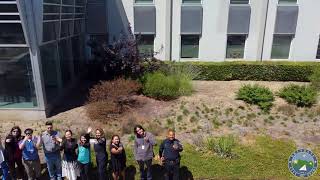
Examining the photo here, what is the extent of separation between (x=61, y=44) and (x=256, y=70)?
34.2 feet

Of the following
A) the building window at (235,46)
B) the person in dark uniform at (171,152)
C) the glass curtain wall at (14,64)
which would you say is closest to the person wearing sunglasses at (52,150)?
the person in dark uniform at (171,152)

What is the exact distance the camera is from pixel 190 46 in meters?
18.0

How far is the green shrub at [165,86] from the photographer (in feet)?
40.7

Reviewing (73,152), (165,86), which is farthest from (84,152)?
(165,86)

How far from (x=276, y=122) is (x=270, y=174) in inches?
143

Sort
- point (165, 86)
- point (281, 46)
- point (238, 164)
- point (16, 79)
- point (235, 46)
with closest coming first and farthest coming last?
point (238, 164) < point (16, 79) < point (165, 86) < point (281, 46) < point (235, 46)

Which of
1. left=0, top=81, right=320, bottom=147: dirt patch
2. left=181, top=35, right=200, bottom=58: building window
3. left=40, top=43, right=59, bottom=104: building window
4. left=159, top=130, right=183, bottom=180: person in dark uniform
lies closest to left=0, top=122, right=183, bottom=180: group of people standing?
left=159, top=130, right=183, bottom=180: person in dark uniform

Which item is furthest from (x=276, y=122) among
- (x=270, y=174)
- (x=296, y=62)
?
(x=296, y=62)

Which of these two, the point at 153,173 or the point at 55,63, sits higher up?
the point at 55,63

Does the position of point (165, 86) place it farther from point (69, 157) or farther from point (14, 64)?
point (69, 157)

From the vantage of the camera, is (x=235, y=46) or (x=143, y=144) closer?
(x=143, y=144)

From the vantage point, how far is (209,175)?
7.54m

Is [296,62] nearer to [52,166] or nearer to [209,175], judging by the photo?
[209,175]

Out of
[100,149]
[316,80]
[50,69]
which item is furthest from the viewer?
[316,80]
